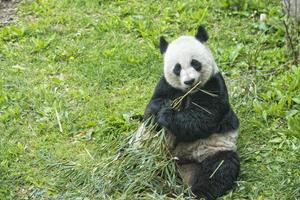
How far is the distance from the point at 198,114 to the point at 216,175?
22.0 inches

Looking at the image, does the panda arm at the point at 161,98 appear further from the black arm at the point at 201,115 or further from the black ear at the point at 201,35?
the black ear at the point at 201,35

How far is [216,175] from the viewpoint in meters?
5.51

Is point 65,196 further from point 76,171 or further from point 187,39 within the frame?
point 187,39

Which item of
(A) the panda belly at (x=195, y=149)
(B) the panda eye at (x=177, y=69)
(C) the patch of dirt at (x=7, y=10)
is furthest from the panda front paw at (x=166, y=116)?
(C) the patch of dirt at (x=7, y=10)

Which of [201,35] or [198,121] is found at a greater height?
[201,35]

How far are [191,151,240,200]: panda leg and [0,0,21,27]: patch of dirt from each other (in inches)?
182

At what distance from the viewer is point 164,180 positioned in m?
5.76

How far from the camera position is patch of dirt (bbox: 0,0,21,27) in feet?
30.0

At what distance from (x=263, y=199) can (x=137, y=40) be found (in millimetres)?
3422

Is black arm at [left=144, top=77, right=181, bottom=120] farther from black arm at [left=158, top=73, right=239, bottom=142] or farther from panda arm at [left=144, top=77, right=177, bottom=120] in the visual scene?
black arm at [left=158, top=73, right=239, bottom=142]

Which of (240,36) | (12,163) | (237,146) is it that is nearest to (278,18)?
(240,36)

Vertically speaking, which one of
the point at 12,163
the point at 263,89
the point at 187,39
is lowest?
the point at 12,163

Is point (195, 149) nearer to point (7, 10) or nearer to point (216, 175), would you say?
point (216, 175)

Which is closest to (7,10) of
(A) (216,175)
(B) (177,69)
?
(B) (177,69)
